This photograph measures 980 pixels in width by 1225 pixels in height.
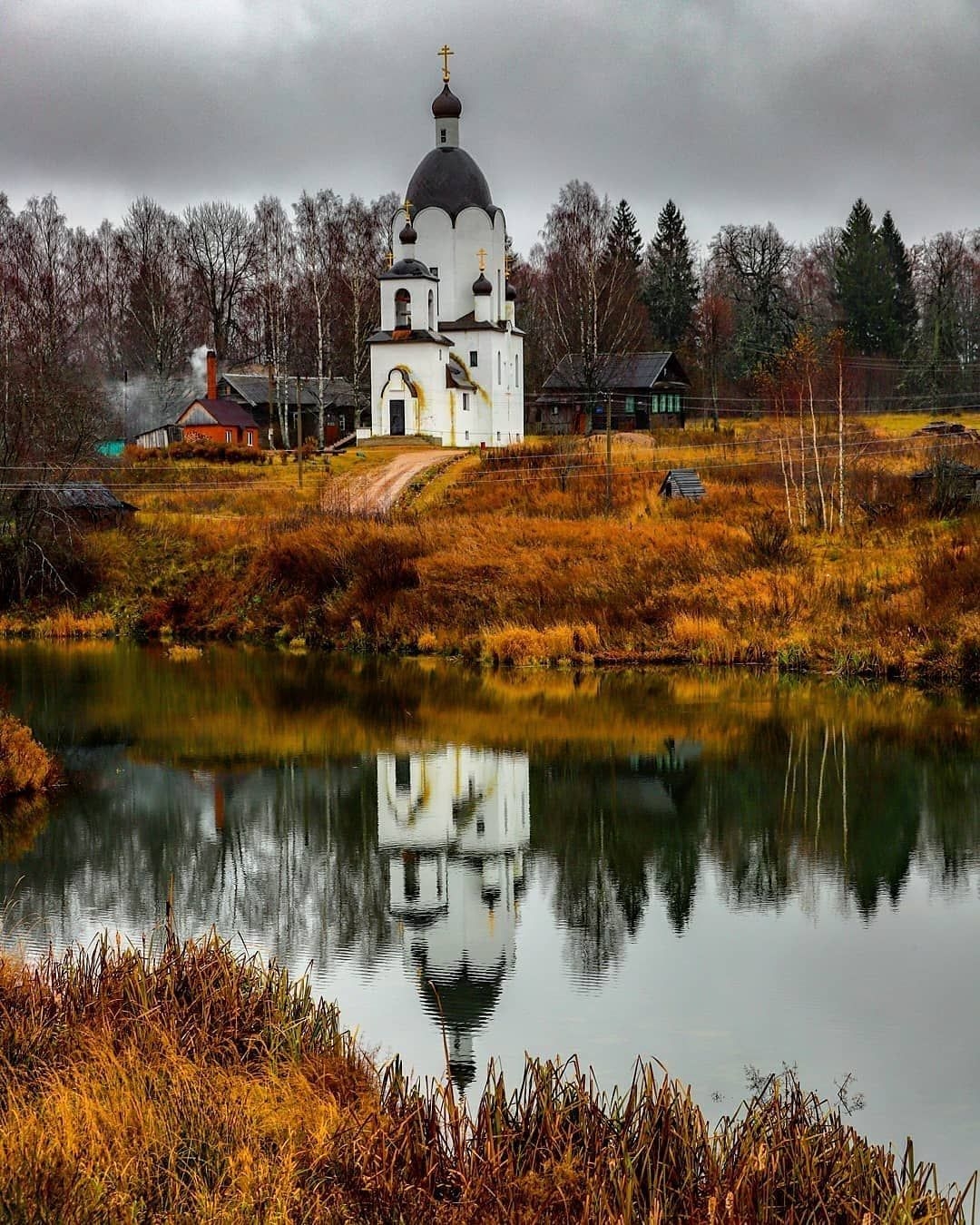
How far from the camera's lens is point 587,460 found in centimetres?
4125

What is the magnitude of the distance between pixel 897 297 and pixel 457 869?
198 ft

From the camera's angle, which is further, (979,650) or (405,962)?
(979,650)

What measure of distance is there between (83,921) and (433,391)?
1492 inches

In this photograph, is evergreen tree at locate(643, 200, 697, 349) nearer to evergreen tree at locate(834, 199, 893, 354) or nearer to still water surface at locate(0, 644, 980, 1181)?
evergreen tree at locate(834, 199, 893, 354)

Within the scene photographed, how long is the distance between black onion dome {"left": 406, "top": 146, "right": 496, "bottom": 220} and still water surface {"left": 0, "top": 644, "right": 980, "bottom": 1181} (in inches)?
1179

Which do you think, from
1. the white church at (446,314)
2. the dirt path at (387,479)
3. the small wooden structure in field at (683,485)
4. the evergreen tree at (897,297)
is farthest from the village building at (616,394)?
the small wooden structure in field at (683,485)

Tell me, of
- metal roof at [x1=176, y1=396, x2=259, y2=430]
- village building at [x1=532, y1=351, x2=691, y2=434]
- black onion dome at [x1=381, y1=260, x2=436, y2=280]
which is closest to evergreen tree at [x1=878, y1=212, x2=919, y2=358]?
village building at [x1=532, y1=351, x2=691, y2=434]

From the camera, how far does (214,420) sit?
5738cm

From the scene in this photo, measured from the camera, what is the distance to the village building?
56.6 m

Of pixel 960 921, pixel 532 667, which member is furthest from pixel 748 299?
pixel 960 921

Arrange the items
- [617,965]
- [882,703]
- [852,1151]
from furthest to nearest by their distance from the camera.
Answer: [882,703] < [617,965] < [852,1151]

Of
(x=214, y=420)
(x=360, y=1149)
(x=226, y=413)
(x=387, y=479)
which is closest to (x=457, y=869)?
(x=360, y=1149)

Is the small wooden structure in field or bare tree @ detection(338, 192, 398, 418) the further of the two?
bare tree @ detection(338, 192, 398, 418)

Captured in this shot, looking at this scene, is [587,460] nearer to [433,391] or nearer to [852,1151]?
[433,391]
